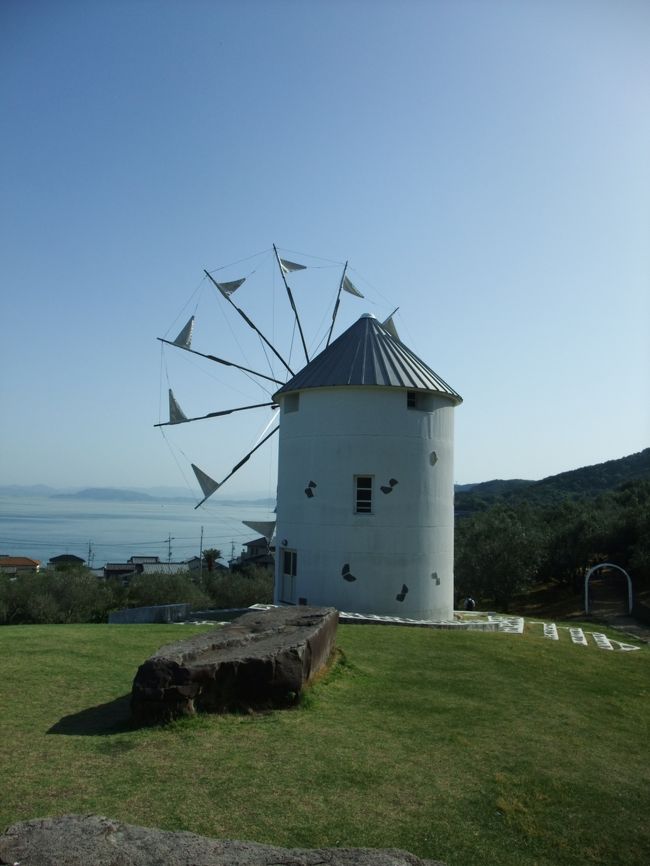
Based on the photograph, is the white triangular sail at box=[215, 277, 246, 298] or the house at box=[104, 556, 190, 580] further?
the house at box=[104, 556, 190, 580]

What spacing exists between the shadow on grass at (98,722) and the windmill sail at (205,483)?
14531 mm

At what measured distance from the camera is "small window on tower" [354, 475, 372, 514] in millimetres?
18453

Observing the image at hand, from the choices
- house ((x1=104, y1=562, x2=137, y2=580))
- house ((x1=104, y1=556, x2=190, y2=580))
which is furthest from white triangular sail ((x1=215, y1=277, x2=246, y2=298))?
house ((x1=104, y1=562, x2=137, y2=580))

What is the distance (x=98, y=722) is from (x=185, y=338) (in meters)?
16.6

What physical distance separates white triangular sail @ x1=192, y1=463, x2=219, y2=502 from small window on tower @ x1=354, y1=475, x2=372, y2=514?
241 inches

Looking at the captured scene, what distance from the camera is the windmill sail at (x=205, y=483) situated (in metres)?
22.8

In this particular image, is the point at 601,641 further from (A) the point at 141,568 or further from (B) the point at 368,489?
(A) the point at 141,568

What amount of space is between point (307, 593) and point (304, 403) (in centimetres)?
541

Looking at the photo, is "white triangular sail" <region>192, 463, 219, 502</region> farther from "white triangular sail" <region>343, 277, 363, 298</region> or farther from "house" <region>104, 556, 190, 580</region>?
"house" <region>104, 556, 190, 580</region>

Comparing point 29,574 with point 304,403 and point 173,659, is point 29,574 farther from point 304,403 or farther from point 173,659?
point 173,659

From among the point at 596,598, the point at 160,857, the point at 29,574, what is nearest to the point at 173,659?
the point at 160,857

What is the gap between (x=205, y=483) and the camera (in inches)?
912

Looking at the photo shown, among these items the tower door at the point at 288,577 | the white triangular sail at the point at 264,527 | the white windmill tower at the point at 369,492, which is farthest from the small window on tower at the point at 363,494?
the white triangular sail at the point at 264,527

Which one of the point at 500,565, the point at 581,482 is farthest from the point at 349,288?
the point at 581,482
